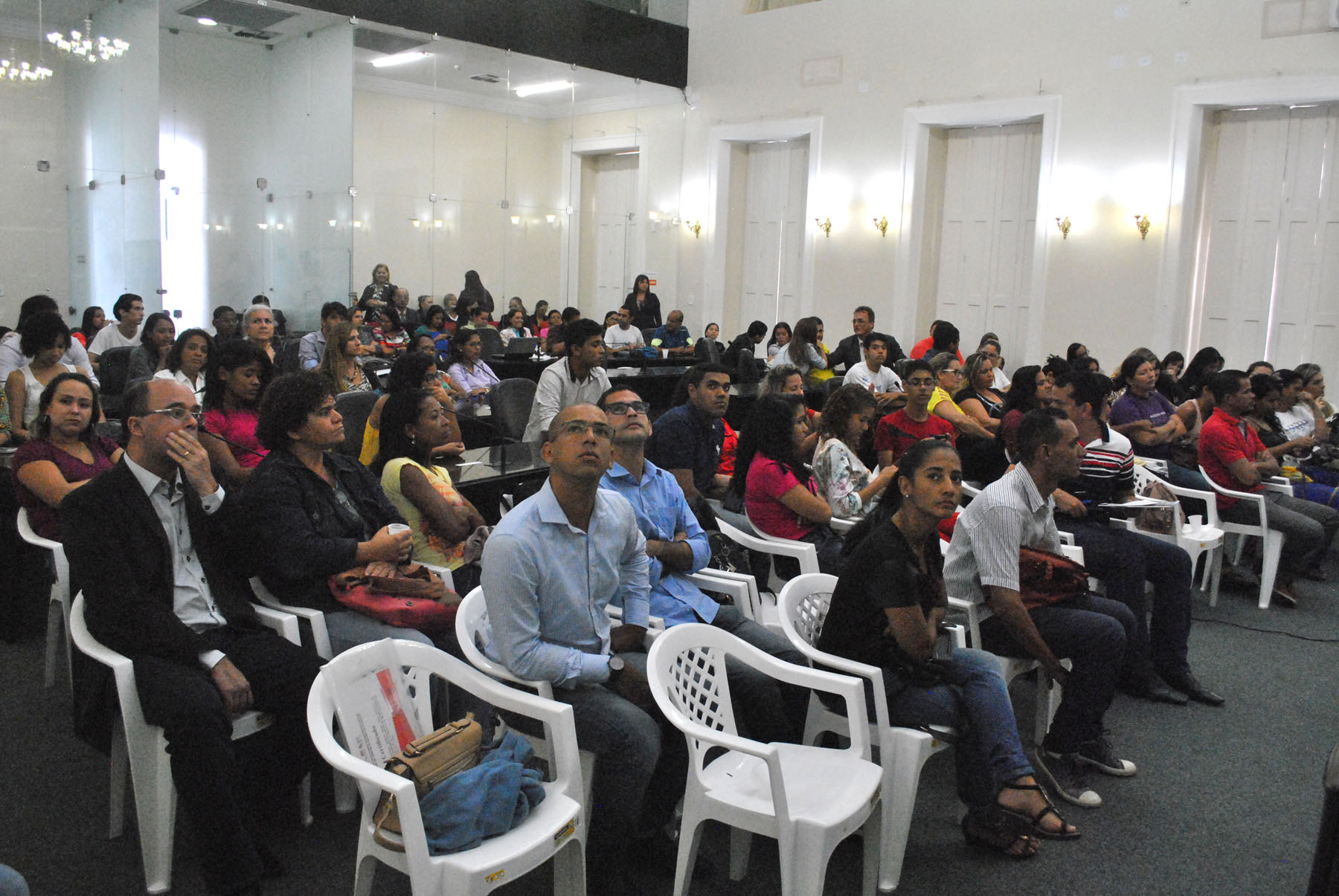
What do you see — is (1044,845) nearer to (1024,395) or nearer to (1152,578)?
(1152,578)

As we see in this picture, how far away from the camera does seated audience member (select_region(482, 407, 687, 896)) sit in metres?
2.72

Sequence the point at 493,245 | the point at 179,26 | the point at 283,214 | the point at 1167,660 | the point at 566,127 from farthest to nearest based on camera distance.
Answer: the point at 566,127, the point at 493,245, the point at 283,214, the point at 179,26, the point at 1167,660

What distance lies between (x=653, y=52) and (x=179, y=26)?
587 centimetres

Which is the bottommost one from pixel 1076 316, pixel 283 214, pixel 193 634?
pixel 193 634

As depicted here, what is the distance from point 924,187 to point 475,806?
37.7 feet

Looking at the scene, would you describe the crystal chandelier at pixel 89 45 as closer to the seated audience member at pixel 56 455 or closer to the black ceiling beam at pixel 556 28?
the black ceiling beam at pixel 556 28

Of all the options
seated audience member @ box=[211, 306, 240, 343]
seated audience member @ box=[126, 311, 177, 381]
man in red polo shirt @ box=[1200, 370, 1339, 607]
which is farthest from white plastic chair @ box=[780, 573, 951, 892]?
seated audience member @ box=[211, 306, 240, 343]

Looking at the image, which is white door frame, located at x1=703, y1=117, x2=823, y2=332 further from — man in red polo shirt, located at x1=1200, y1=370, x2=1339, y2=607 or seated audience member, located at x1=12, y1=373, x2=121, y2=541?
seated audience member, located at x1=12, y1=373, x2=121, y2=541

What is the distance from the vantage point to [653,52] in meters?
14.1

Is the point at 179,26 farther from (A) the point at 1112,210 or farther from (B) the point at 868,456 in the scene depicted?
(A) the point at 1112,210

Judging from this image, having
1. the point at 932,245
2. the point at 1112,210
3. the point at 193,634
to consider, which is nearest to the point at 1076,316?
the point at 1112,210

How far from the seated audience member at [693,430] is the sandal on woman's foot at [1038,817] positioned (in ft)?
6.07

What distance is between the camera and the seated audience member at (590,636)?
8.93 feet

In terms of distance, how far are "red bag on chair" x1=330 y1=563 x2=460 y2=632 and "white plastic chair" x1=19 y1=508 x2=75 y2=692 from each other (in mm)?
999
